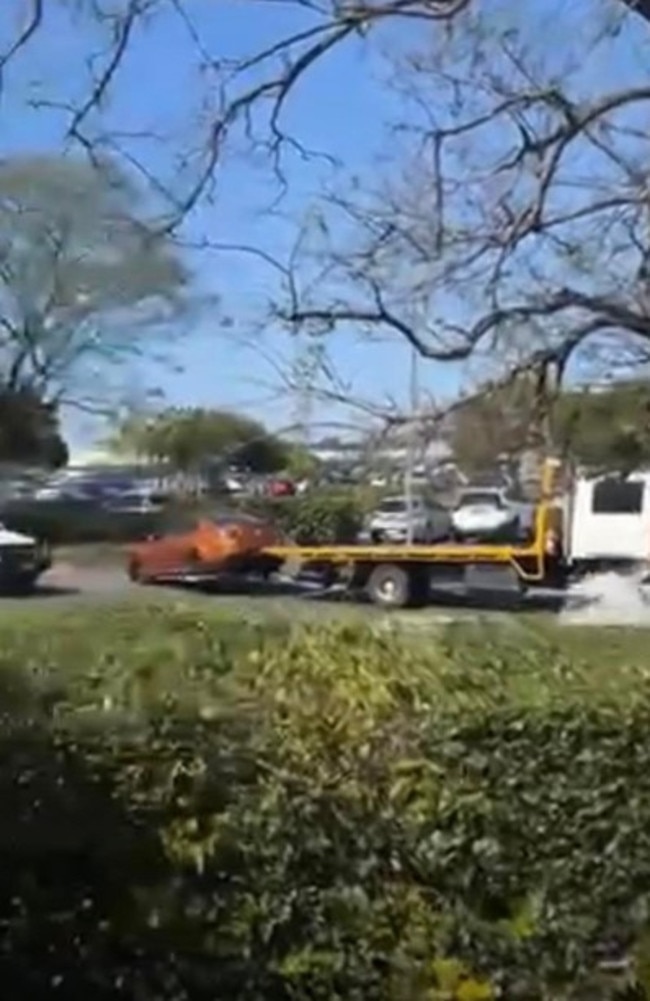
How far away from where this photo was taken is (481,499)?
14.8 m

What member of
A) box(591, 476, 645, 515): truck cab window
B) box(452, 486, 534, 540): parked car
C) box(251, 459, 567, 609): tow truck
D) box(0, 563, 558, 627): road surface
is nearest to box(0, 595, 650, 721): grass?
box(0, 563, 558, 627): road surface

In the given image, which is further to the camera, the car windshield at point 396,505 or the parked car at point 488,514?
the parked car at point 488,514

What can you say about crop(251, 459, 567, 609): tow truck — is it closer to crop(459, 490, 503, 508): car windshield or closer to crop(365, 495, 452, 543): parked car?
crop(365, 495, 452, 543): parked car

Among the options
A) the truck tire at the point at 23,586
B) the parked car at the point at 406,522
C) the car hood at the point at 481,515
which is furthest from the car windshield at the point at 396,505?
the truck tire at the point at 23,586

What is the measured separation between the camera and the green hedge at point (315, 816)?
3.93 meters

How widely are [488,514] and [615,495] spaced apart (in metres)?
2.98

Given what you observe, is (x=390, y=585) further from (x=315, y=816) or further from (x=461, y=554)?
(x=315, y=816)

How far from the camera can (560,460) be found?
14680mm

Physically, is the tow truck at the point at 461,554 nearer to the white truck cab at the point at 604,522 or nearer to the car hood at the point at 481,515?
the white truck cab at the point at 604,522

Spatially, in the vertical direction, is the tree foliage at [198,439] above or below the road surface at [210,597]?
above

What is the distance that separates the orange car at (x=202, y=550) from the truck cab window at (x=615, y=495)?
776 cm

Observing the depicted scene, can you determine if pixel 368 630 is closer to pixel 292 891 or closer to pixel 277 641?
pixel 277 641

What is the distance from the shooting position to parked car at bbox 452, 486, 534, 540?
14531mm

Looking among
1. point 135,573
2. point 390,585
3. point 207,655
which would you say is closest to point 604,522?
point 390,585
